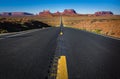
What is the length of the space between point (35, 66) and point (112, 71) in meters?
2.05

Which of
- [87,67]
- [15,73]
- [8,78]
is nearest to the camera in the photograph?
[8,78]

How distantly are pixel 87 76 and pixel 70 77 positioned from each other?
0.41 m

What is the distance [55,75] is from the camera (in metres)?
3.94

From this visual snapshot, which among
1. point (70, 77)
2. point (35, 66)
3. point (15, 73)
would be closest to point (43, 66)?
point (35, 66)

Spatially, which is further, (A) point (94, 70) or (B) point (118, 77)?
(A) point (94, 70)

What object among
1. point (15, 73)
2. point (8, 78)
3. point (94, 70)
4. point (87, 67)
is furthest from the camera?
point (87, 67)

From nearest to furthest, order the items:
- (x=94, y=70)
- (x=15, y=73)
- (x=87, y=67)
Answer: (x=15, y=73), (x=94, y=70), (x=87, y=67)

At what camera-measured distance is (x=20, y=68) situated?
466 centimetres

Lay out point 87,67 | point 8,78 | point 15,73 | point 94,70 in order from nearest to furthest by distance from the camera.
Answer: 1. point 8,78
2. point 15,73
3. point 94,70
4. point 87,67

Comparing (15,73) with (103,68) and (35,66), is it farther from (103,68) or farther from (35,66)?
(103,68)

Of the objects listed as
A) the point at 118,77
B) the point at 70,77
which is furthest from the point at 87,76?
the point at 118,77

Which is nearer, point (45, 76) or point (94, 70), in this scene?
point (45, 76)

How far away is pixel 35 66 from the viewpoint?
16.1 feet

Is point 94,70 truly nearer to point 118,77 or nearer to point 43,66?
point 118,77
